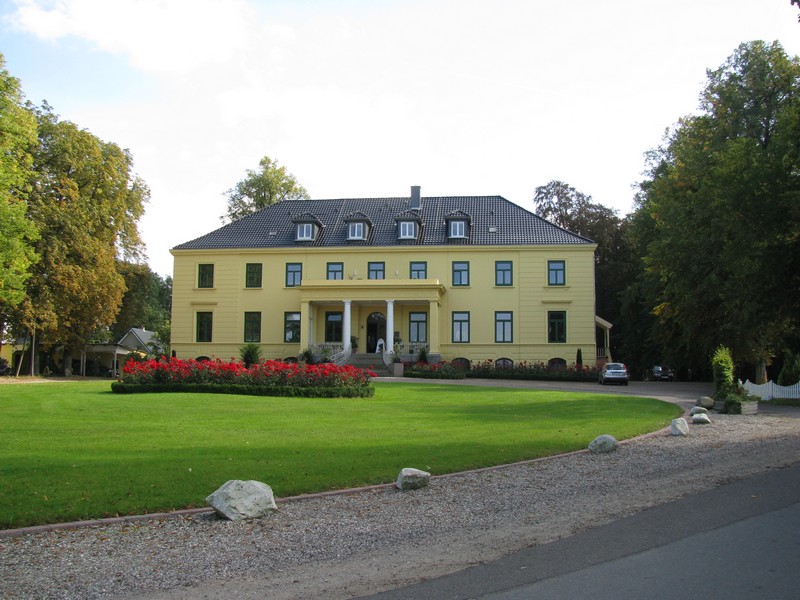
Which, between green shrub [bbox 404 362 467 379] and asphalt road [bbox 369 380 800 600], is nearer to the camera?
asphalt road [bbox 369 380 800 600]

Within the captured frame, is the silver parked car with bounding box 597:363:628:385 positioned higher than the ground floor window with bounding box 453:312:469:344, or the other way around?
the ground floor window with bounding box 453:312:469:344

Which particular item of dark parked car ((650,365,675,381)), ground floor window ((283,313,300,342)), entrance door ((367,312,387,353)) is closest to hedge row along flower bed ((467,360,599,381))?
entrance door ((367,312,387,353))

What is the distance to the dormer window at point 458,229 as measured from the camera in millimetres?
45844

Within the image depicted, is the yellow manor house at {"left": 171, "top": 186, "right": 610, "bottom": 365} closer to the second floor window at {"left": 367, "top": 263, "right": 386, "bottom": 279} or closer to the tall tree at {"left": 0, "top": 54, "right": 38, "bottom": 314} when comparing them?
the second floor window at {"left": 367, "top": 263, "right": 386, "bottom": 279}

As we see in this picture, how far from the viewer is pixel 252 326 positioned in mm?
45969

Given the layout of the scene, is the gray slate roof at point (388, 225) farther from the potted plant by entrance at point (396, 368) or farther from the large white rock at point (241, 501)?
the large white rock at point (241, 501)

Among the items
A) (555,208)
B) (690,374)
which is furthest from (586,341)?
(555,208)

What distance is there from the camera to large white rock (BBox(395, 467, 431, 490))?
29.7 feet

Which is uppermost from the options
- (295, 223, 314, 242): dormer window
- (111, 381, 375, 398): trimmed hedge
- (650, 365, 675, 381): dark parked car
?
(295, 223, 314, 242): dormer window

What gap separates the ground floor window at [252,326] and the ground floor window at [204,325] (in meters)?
2.45

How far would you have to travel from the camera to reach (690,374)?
50.2 meters

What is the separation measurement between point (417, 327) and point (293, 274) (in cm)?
937

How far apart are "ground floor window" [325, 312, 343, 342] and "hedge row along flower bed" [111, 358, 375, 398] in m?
20.3

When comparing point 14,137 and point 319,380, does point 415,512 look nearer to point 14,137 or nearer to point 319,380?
point 319,380
